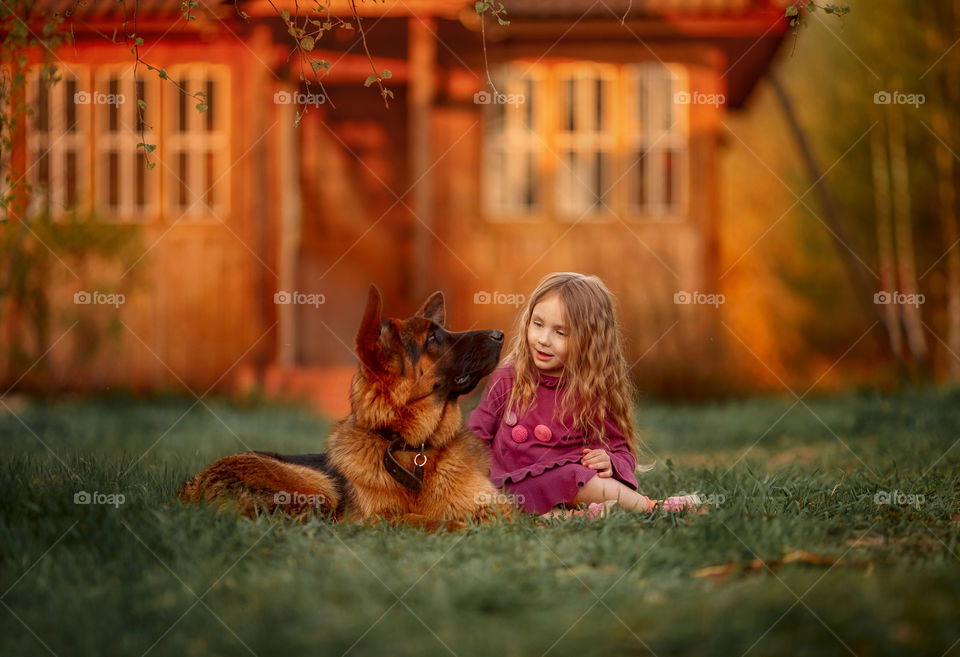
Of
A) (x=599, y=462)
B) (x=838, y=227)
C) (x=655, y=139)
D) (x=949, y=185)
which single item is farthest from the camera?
(x=949, y=185)

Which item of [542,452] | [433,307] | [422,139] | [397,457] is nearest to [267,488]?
[397,457]

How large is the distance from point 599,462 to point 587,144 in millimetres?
7592

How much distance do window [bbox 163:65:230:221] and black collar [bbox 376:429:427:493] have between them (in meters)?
8.19

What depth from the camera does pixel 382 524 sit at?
4086 millimetres

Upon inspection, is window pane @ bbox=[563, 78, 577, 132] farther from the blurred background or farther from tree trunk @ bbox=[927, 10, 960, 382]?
tree trunk @ bbox=[927, 10, 960, 382]

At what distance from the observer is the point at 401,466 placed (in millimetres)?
4316

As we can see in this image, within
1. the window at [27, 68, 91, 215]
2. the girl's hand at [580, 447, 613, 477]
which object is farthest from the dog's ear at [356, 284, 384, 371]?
the window at [27, 68, 91, 215]

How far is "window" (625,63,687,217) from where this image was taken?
1130 centimetres

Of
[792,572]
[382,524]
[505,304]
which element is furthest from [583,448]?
[505,304]

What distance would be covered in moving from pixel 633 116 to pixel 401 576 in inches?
364

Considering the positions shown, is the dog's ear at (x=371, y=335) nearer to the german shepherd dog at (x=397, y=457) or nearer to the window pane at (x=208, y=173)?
the german shepherd dog at (x=397, y=457)

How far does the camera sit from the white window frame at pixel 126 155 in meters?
11.7

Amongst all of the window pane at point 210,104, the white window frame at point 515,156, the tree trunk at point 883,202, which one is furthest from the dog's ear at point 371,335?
the tree trunk at point 883,202

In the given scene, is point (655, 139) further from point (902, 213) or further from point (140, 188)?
point (140, 188)
